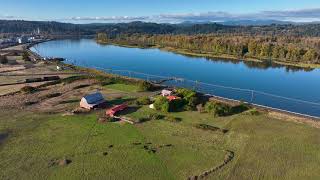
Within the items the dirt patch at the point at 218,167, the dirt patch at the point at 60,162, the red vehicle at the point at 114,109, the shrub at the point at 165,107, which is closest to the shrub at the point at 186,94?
the shrub at the point at 165,107

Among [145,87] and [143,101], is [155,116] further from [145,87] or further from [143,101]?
[145,87]

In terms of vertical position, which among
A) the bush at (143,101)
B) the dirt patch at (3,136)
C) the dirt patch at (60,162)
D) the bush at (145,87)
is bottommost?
the dirt patch at (60,162)

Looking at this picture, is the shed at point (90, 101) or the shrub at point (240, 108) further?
the shed at point (90, 101)

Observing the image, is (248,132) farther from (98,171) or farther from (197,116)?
(98,171)

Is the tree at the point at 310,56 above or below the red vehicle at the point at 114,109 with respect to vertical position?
above

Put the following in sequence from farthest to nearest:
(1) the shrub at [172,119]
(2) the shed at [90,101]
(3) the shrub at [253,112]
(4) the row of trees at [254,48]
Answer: (4) the row of trees at [254,48]
(2) the shed at [90,101]
(3) the shrub at [253,112]
(1) the shrub at [172,119]

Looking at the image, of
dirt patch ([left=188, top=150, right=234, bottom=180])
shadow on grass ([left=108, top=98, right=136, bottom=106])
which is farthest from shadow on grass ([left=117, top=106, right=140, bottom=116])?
dirt patch ([left=188, top=150, right=234, bottom=180])

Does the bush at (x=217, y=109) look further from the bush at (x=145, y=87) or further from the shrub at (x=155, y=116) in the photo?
the bush at (x=145, y=87)
